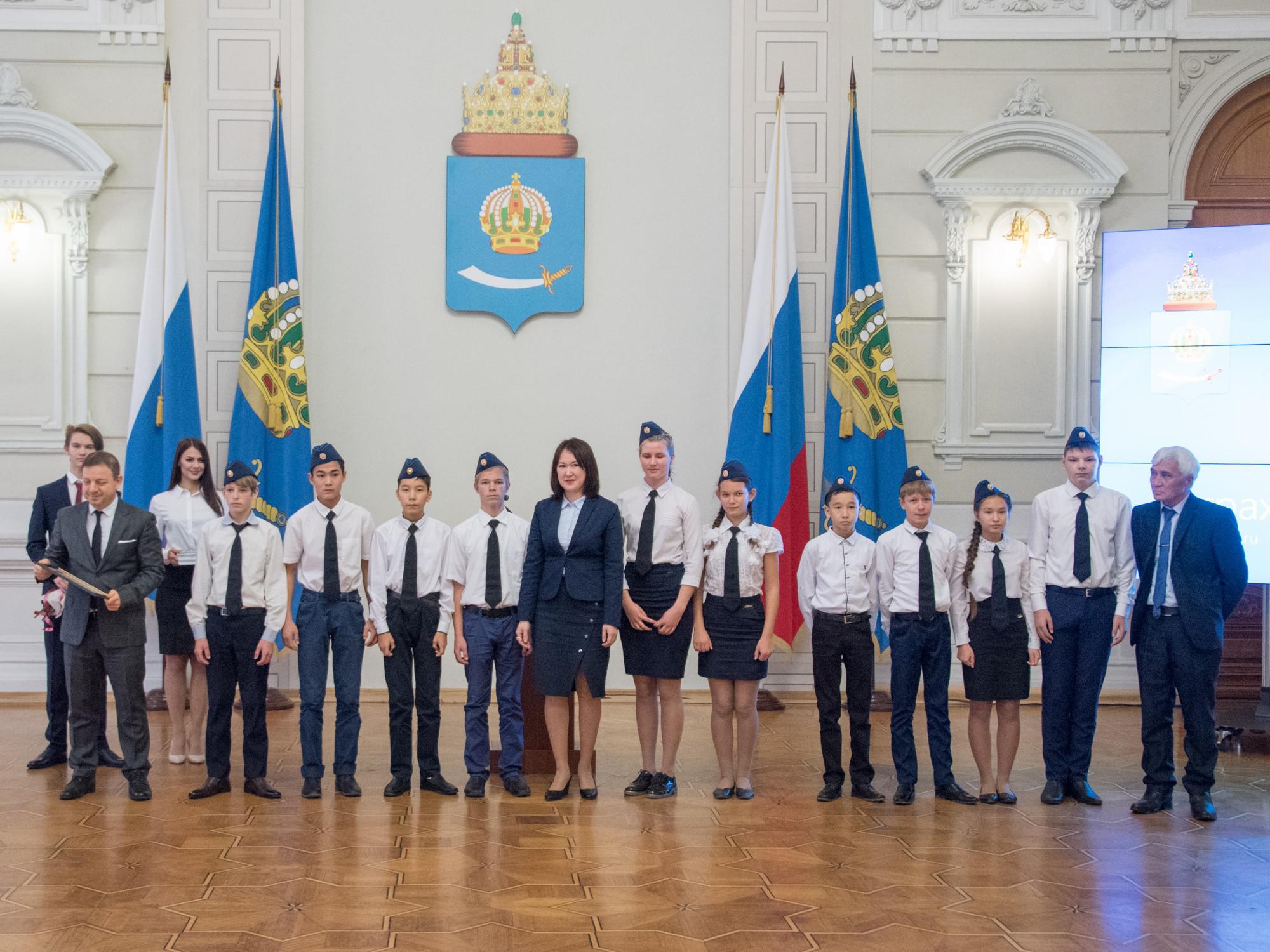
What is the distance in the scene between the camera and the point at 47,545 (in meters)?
4.95

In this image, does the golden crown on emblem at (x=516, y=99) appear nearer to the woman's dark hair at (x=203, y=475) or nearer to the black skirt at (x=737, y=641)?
the woman's dark hair at (x=203, y=475)

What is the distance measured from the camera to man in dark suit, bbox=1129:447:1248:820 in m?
4.32

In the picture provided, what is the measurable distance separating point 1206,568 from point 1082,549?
0.45m

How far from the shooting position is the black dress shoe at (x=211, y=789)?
429cm

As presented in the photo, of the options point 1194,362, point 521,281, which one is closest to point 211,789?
point 521,281

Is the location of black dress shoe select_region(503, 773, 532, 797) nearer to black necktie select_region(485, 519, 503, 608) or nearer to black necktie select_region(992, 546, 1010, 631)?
black necktie select_region(485, 519, 503, 608)

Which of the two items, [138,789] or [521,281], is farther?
[521,281]

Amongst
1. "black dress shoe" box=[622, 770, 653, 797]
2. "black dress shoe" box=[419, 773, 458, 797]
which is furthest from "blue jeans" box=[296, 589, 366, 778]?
"black dress shoe" box=[622, 770, 653, 797]

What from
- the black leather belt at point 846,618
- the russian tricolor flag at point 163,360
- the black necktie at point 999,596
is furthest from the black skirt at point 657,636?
the russian tricolor flag at point 163,360

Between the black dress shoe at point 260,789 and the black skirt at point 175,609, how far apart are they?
0.81 meters

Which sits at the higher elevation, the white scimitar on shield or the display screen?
the white scimitar on shield

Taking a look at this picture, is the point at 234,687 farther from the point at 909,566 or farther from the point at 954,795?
the point at 954,795

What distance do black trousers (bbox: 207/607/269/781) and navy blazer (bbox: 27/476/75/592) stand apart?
99cm

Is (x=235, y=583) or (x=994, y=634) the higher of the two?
(x=235, y=583)
